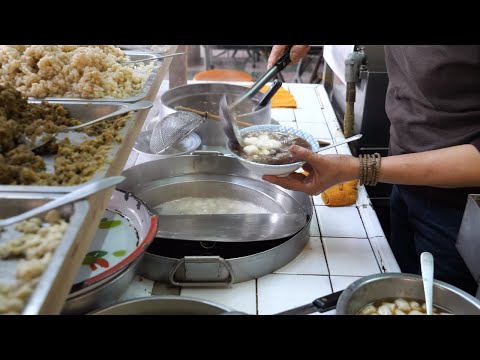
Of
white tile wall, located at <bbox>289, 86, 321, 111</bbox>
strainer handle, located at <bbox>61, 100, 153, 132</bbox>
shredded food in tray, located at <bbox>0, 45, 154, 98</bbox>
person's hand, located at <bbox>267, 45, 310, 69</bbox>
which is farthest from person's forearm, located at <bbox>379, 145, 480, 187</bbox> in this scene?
white tile wall, located at <bbox>289, 86, 321, 111</bbox>

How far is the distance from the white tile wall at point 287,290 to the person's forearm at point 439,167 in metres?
0.45

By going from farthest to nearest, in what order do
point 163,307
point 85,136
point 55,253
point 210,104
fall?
point 210,104
point 85,136
point 163,307
point 55,253

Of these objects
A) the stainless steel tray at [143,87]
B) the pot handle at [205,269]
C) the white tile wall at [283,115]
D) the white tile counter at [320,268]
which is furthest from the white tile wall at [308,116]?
the pot handle at [205,269]

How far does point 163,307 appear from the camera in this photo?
1.15 m

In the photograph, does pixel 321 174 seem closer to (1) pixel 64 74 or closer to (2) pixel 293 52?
(2) pixel 293 52

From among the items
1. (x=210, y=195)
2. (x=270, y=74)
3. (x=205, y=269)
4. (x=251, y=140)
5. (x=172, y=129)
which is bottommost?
(x=210, y=195)

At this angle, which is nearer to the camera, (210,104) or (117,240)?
(117,240)

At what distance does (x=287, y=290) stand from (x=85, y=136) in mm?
794

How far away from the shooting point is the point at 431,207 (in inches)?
69.7

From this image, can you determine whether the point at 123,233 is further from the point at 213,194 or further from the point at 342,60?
the point at 342,60

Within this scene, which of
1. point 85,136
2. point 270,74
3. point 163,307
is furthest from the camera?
point 270,74

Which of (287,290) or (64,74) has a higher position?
(64,74)

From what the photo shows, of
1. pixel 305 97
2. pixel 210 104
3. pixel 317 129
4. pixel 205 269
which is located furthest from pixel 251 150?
pixel 305 97

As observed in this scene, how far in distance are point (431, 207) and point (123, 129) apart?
1257mm
